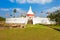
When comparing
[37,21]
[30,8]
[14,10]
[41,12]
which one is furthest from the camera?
[14,10]

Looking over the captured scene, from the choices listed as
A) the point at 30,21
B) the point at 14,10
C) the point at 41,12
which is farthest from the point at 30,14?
the point at 14,10

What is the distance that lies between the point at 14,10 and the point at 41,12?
54.4ft

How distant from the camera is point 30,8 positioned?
70.1 metres

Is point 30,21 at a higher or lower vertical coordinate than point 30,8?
lower

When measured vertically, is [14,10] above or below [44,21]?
above

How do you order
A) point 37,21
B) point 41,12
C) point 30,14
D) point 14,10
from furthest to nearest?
point 14,10
point 41,12
point 30,14
point 37,21

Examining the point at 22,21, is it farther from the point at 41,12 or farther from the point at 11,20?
the point at 41,12

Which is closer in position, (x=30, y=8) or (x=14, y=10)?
(x=30, y=8)

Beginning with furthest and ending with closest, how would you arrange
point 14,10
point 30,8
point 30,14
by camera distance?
1. point 14,10
2. point 30,8
3. point 30,14

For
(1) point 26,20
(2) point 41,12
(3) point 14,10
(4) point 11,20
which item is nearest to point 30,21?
(1) point 26,20

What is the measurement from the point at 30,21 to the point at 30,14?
22.6 ft

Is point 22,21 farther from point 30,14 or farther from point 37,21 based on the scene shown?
point 30,14

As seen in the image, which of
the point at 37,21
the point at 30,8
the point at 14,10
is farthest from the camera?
the point at 14,10

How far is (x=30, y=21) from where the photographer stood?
57.2 metres
